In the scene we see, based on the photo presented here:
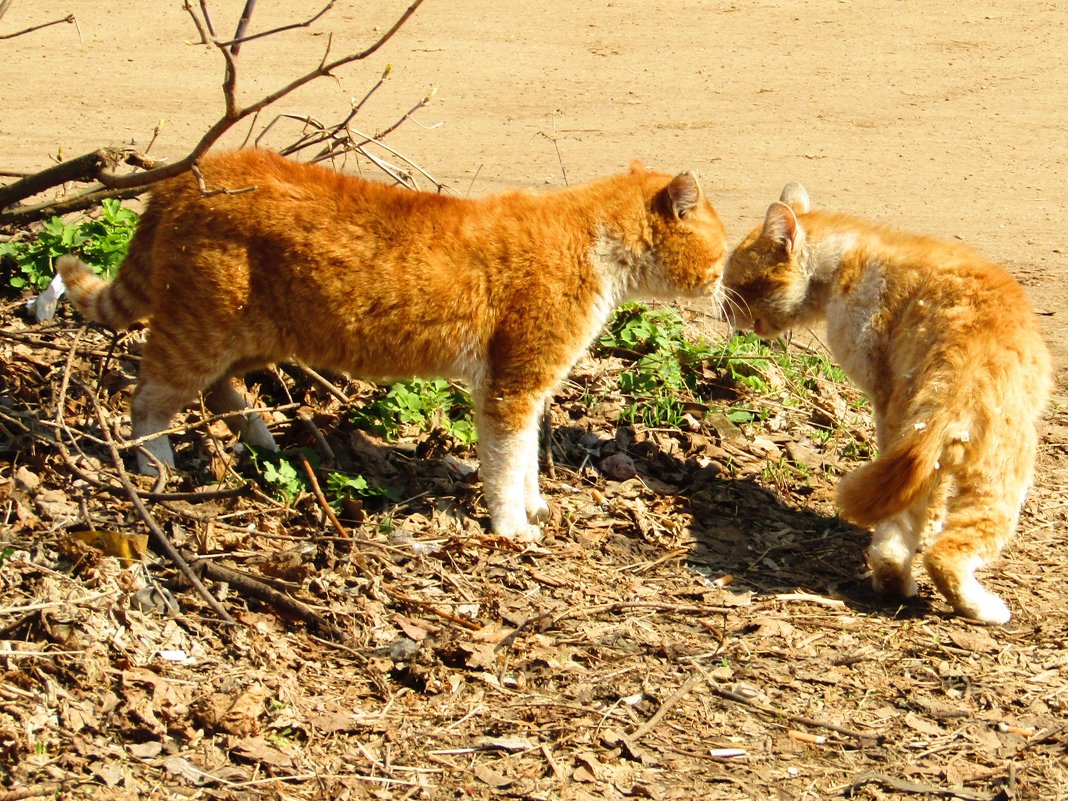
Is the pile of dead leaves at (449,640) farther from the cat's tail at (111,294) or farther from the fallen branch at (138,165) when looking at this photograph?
the fallen branch at (138,165)

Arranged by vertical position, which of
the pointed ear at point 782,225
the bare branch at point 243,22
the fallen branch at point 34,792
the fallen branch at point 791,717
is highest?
the bare branch at point 243,22

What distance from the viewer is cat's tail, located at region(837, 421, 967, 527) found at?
5352mm

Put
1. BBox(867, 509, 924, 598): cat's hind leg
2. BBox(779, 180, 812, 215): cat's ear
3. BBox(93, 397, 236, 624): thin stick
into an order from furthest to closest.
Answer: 1. BBox(779, 180, 812, 215): cat's ear
2. BBox(867, 509, 924, 598): cat's hind leg
3. BBox(93, 397, 236, 624): thin stick

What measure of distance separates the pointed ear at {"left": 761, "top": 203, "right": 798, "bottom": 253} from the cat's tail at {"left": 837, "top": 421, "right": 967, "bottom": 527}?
1.60 meters

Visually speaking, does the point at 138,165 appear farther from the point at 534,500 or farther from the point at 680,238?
the point at 680,238

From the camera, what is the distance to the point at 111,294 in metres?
5.99

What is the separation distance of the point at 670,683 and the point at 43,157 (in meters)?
7.62

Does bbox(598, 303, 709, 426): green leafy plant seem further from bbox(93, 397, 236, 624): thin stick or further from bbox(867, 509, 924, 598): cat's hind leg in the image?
bbox(93, 397, 236, 624): thin stick

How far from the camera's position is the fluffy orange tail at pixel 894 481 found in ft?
17.5

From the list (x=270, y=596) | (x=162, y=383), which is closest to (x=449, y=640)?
(x=270, y=596)

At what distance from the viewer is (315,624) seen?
4926 millimetres

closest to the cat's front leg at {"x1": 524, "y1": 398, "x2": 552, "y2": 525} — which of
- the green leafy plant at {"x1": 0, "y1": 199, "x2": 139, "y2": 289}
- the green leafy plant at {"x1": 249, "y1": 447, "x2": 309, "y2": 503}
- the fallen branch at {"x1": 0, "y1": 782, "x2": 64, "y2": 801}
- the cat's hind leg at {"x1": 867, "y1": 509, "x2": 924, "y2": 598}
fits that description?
the green leafy plant at {"x1": 249, "y1": 447, "x2": 309, "y2": 503}

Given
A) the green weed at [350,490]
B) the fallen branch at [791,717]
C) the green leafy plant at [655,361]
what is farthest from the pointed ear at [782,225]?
the fallen branch at [791,717]

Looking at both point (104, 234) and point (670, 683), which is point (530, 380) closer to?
point (670, 683)
